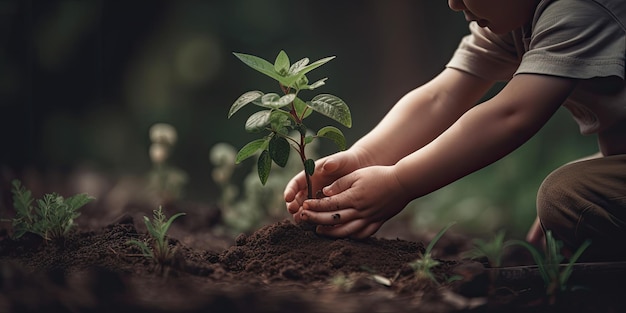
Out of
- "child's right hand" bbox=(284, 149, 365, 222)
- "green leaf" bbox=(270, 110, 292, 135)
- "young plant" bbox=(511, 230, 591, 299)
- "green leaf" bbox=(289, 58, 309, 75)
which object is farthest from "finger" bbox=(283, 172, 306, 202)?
"young plant" bbox=(511, 230, 591, 299)

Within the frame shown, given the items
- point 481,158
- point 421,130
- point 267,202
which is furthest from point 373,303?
point 267,202

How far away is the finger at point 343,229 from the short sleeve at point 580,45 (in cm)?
57

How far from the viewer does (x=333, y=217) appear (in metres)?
1.50

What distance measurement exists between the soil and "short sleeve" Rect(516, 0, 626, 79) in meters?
0.49

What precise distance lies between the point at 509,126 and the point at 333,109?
44 centimetres

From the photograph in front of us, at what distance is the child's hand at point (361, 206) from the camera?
4.94 feet

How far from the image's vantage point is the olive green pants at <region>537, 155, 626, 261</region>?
1.67 metres

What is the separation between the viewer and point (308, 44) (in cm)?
507

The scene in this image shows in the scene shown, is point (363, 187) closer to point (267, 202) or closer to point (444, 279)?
point (444, 279)

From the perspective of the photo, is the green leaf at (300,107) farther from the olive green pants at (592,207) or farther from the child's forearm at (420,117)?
the olive green pants at (592,207)

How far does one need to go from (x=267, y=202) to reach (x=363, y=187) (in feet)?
5.61

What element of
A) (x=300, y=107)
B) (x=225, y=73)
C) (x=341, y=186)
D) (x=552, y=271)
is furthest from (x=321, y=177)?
(x=225, y=73)

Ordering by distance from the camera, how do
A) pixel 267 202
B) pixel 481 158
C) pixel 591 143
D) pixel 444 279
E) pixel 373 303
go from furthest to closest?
1. pixel 591 143
2. pixel 267 202
3. pixel 481 158
4. pixel 444 279
5. pixel 373 303

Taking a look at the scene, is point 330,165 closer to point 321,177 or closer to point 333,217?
point 321,177
